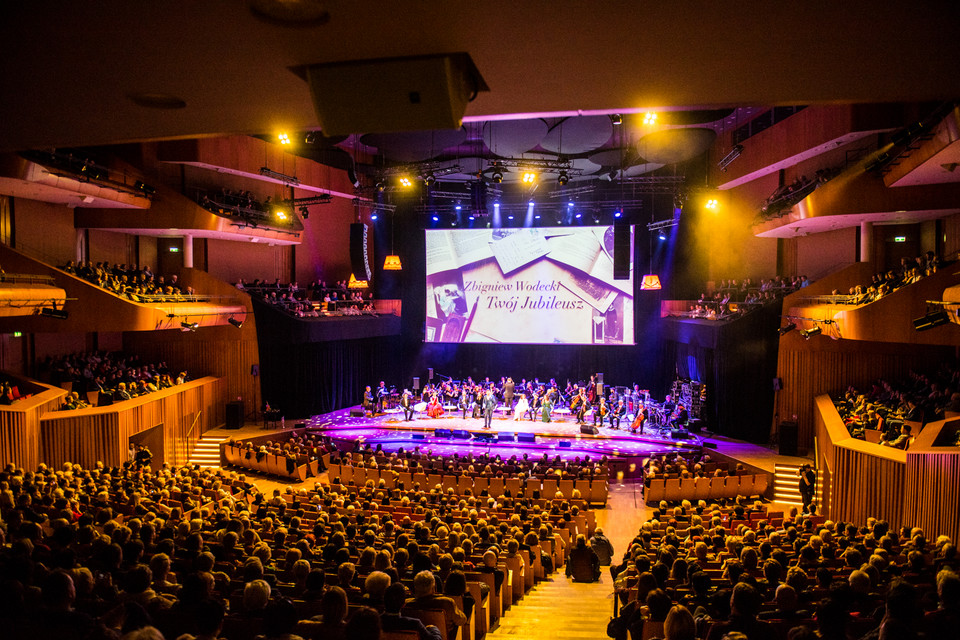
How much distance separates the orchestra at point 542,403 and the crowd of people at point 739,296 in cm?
325

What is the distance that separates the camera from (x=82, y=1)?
2246 millimetres

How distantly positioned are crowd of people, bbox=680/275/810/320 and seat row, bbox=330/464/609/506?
26.5 ft

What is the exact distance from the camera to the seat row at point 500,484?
1260 centimetres

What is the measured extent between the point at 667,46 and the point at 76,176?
16745 millimetres

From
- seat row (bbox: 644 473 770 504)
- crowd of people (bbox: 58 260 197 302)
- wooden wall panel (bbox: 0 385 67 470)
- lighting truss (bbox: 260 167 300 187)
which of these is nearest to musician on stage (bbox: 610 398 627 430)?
seat row (bbox: 644 473 770 504)

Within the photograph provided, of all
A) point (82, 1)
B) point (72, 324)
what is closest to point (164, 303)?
point (72, 324)

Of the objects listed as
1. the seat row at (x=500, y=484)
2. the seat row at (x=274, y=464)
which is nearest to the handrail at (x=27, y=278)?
the seat row at (x=274, y=464)

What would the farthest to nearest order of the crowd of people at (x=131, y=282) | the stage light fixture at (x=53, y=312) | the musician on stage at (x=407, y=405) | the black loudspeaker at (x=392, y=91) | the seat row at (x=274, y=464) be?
1. the musician on stage at (x=407, y=405)
2. the crowd of people at (x=131, y=282)
3. the seat row at (x=274, y=464)
4. the stage light fixture at (x=53, y=312)
5. the black loudspeaker at (x=392, y=91)

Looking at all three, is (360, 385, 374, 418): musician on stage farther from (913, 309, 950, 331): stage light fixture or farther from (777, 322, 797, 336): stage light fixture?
(913, 309, 950, 331): stage light fixture

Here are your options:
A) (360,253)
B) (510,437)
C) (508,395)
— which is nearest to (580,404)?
(508,395)

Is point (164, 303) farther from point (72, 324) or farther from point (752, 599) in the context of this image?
point (752, 599)

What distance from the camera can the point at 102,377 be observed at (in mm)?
16953

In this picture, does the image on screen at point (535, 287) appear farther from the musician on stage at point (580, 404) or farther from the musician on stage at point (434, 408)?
the musician on stage at point (434, 408)

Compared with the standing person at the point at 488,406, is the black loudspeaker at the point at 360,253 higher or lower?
higher
